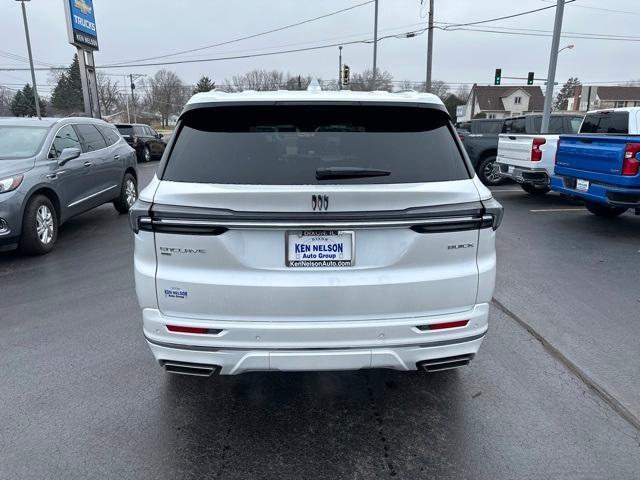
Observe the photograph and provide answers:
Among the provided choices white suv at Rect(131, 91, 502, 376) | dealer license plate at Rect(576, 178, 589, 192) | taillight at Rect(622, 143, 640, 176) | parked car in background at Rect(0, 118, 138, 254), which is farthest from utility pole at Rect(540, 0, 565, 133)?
white suv at Rect(131, 91, 502, 376)

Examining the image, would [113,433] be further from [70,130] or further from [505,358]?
[70,130]

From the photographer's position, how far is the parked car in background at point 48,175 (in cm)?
604

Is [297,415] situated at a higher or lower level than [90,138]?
lower

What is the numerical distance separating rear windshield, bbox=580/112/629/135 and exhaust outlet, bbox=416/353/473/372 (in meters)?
7.99

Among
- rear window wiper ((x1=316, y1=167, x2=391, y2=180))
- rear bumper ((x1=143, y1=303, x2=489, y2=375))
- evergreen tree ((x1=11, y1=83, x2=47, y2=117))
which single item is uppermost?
evergreen tree ((x1=11, y1=83, x2=47, y2=117))

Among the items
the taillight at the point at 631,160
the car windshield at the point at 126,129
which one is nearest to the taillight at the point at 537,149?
the taillight at the point at 631,160

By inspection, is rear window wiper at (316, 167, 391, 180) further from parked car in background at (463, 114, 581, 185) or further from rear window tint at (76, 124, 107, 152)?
parked car in background at (463, 114, 581, 185)

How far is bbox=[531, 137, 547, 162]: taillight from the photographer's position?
9.68 meters

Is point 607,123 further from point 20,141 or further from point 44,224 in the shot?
point 20,141

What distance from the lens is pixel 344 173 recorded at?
2.46 meters

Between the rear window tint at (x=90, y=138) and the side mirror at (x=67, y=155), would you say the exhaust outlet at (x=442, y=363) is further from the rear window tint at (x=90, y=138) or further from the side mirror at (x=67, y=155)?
the rear window tint at (x=90, y=138)

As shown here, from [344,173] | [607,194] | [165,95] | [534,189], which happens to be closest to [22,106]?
[165,95]

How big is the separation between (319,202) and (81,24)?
82.2 feet

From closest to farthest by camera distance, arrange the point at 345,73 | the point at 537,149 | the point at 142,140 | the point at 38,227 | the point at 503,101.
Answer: the point at 38,227, the point at 537,149, the point at 142,140, the point at 345,73, the point at 503,101
